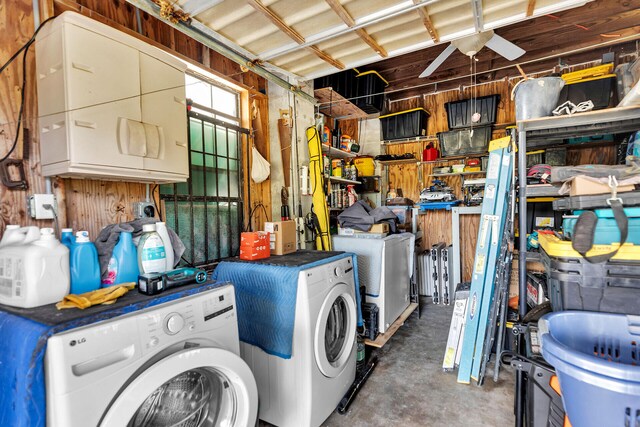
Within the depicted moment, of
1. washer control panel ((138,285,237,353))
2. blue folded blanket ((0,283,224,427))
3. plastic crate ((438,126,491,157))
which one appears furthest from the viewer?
Result: plastic crate ((438,126,491,157))

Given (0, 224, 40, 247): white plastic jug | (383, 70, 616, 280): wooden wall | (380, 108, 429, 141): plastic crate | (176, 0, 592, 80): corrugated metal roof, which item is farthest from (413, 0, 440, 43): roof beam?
(383, 70, 616, 280): wooden wall

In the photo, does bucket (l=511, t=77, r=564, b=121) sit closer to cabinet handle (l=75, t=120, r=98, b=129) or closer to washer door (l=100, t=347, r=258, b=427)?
washer door (l=100, t=347, r=258, b=427)

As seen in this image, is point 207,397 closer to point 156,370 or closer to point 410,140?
point 156,370

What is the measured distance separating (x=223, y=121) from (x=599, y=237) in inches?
93.2

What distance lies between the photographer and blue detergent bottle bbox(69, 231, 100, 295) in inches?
43.0

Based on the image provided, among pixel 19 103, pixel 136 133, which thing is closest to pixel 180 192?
pixel 136 133

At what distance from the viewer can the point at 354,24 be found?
64.6 inches

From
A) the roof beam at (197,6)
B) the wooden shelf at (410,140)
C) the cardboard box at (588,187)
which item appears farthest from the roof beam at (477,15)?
the wooden shelf at (410,140)

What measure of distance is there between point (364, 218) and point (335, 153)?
3.50 feet

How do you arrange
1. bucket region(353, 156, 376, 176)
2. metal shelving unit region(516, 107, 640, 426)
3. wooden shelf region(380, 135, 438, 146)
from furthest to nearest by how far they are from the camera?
wooden shelf region(380, 135, 438, 146) < bucket region(353, 156, 376, 176) < metal shelving unit region(516, 107, 640, 426)

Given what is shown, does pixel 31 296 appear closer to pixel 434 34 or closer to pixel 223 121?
pixel 223 121

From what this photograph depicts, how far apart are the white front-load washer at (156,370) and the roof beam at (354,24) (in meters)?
1.44

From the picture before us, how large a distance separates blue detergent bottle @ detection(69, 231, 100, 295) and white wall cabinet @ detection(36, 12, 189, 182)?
0.33 metres

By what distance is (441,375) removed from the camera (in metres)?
2.13
